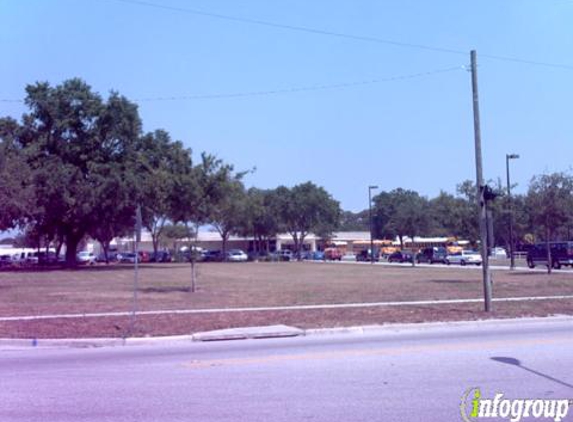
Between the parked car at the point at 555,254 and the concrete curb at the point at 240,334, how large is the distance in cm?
3250

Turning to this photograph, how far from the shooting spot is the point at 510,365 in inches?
435

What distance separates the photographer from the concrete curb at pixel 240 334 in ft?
50.8

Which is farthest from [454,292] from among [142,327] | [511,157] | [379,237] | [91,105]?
[379,237]

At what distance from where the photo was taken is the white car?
6216 centimetres

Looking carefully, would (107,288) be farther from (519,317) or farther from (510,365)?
(510,365)

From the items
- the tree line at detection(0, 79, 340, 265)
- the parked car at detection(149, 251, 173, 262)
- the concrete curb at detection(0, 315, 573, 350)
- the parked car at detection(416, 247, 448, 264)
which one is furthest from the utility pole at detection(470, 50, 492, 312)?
the parked car at detection(149, 251, 173, 262)

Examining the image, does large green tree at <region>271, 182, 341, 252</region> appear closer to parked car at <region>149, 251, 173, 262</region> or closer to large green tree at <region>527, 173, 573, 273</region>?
parked car at <region>149, 251, 173, 262</region>

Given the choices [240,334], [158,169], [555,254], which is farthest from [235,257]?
[240,334]

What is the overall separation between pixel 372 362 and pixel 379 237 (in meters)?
144

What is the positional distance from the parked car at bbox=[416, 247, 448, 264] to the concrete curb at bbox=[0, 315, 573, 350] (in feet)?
167

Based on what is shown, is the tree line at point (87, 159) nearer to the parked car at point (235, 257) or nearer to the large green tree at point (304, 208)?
the parked car at point (235, 257)

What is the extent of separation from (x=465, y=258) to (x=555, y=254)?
14573 mm

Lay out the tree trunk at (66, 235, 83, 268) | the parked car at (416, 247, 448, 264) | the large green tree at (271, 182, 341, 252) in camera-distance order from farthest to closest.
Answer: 1. the large green tree at (271, 182, 341, 252)
2. the parked car at (416, 247, 448, 264)
3. the tree trunk at (66, 235, 83, 268)

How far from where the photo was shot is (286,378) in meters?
10.3
